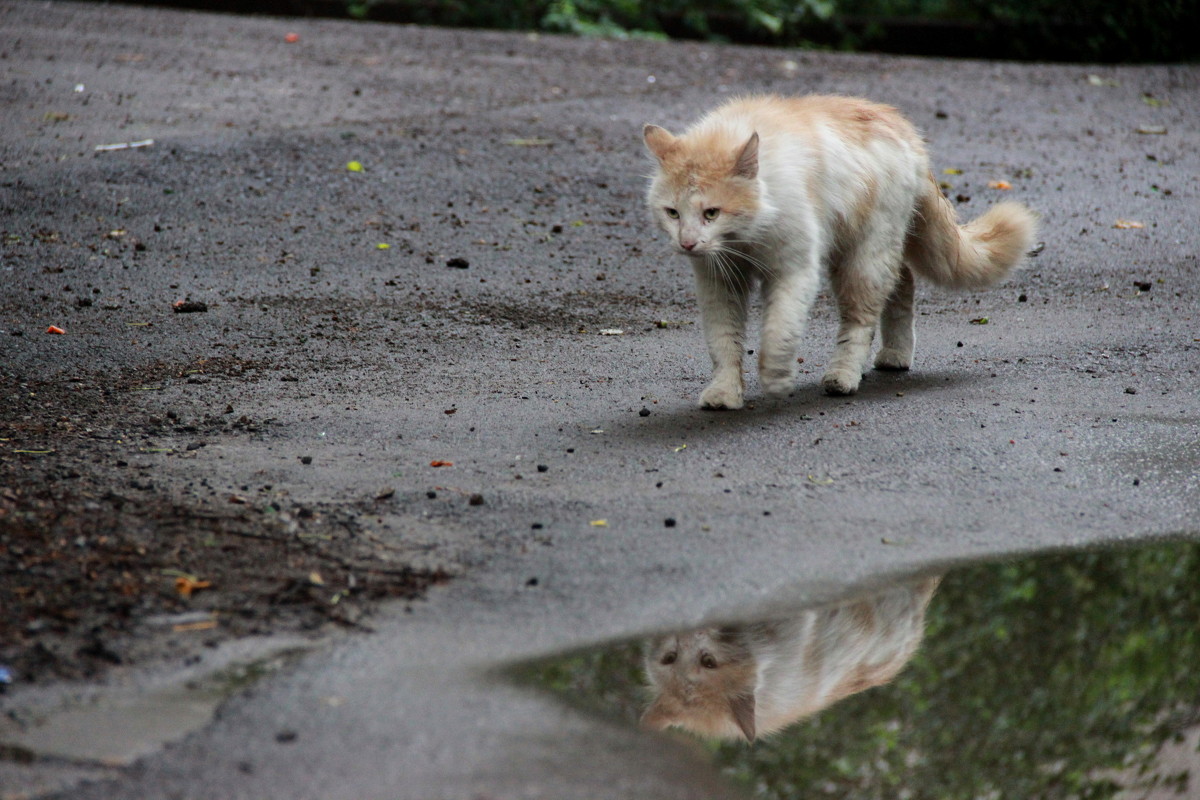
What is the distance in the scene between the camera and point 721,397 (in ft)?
17.7

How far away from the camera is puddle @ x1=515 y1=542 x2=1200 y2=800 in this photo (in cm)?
301

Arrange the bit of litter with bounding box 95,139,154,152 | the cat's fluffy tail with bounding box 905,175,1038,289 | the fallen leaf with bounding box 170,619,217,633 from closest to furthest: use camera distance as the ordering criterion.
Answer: the fallen leaf with bounding box 170,619,217,633 → the cat's fluffy tail with bounding box 905,175,1038,289 → the bit of litter with bounding box 95,139,154,152

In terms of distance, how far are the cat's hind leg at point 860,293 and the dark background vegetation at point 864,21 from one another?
343 inches

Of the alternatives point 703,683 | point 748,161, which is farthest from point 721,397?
point 703,683

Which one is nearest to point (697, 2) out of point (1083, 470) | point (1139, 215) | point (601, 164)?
point (601, 164)

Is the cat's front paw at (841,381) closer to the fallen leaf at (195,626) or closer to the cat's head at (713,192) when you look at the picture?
the cat's head at (713,192)

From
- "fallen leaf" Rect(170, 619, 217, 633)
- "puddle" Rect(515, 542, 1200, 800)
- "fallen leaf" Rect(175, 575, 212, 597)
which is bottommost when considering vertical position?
"fallen leaf" Rect(175, 575, 212, 597)

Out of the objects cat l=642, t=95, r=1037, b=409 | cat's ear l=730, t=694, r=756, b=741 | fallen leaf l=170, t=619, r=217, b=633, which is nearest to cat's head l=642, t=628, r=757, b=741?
cat's ear l=730, t=694, r=756, b=741

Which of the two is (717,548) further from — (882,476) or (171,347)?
(171,347)

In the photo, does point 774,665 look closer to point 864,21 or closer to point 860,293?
point 860,293

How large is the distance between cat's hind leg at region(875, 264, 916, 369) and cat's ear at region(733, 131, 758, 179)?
1372 millimetres

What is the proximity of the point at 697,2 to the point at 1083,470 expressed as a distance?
35.9 ft

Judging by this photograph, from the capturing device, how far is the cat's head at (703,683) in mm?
3129

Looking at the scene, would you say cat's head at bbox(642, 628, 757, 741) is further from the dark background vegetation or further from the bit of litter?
the dark background vegetation
